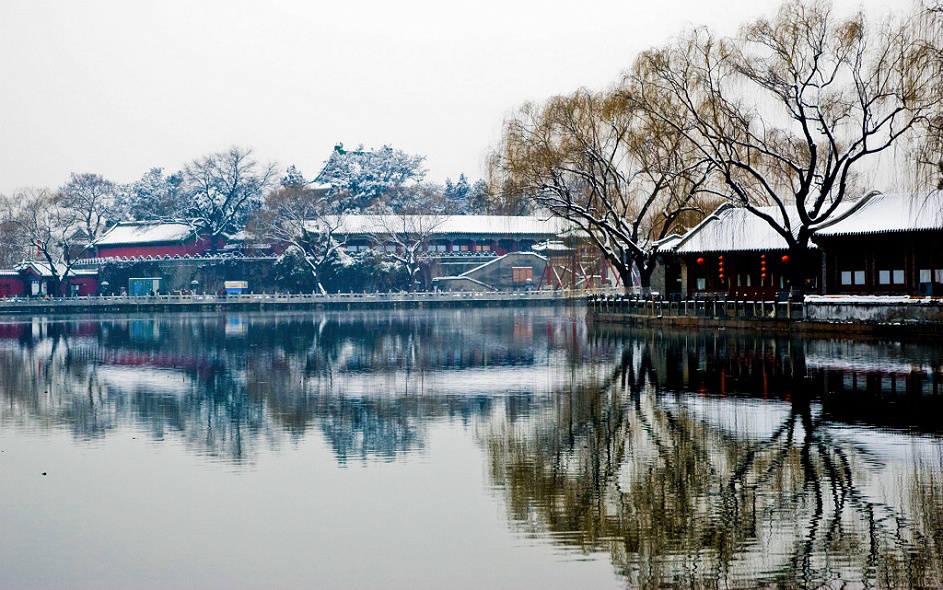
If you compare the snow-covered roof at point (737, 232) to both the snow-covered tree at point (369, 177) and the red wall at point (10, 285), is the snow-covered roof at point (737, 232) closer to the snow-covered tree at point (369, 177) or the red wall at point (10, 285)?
the snow-covered tree at point (369, 177)

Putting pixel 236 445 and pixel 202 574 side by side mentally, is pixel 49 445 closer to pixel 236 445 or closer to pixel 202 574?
pixel 236 445

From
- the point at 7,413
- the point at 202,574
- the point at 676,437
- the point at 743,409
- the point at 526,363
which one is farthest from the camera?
the point at 526,363

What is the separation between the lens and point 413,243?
289 ft

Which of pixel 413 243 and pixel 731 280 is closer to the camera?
pixel 731 280

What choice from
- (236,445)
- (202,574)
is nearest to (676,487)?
(202,574)

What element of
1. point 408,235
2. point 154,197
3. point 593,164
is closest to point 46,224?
point 154,197

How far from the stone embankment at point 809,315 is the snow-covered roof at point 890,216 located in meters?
2.57

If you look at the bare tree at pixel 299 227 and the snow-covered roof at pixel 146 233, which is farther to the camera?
the snow-covered roof at pixel 146 233

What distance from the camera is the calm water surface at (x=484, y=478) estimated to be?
9055mm

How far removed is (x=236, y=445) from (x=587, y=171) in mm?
31222

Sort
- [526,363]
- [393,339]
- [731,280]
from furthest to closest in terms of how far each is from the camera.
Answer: [731,280]
[393,339]
[526,363]

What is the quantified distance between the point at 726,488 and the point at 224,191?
82363mm

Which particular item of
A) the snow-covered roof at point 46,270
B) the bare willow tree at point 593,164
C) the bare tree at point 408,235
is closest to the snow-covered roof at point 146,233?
the snow-covered roof at point 46,270

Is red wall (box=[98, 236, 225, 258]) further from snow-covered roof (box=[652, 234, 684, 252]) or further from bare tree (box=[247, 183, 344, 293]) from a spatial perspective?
snow-covered roof (box=[652, 234, 684, 252])
